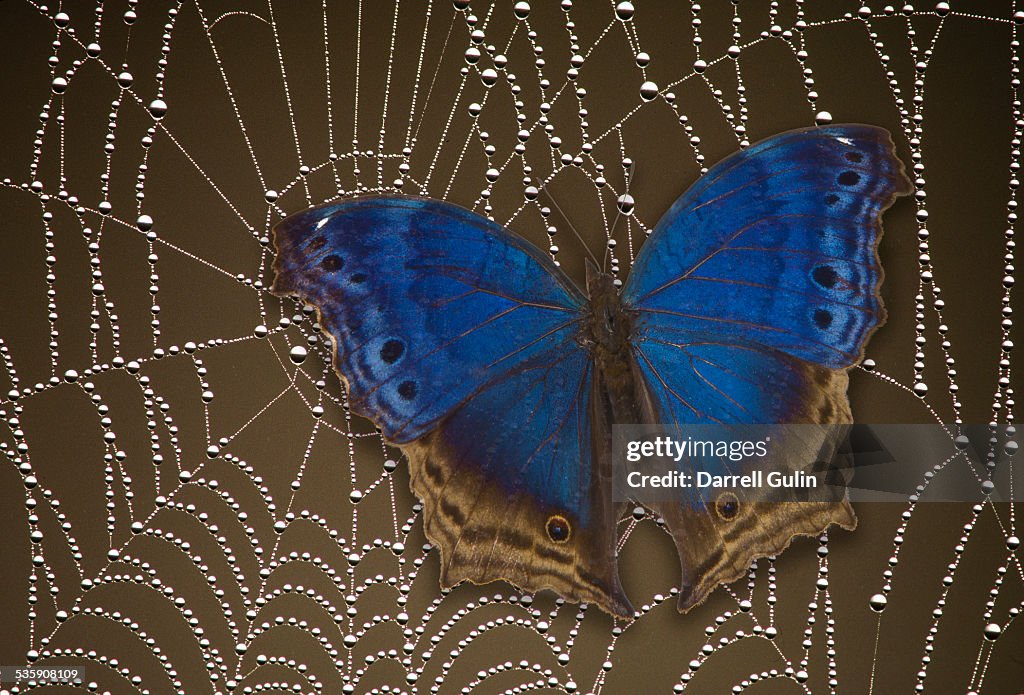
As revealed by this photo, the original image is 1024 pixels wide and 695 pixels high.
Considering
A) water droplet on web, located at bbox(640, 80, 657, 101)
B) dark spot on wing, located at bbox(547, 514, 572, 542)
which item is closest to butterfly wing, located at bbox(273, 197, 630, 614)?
dark spot on wing, located at bbox(547, 514, 572, 542)

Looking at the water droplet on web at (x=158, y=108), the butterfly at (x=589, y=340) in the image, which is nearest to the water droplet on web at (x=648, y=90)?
the butterfly at (x=589, y=340)

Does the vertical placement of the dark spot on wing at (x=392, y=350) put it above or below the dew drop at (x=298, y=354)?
below

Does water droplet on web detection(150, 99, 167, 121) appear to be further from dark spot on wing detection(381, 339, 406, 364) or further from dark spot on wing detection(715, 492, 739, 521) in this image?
dark spot on wing detection(715, 492, 739, 521)

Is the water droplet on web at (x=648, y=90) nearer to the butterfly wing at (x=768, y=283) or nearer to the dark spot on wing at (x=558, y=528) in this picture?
the butterfly wing at (x=768, y=283)

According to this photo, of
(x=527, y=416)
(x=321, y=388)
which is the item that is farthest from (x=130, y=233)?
(x=527, y=416)

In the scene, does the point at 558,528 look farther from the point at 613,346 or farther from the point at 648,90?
the point at 648,90

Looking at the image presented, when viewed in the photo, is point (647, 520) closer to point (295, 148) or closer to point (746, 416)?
point (746, 416)
